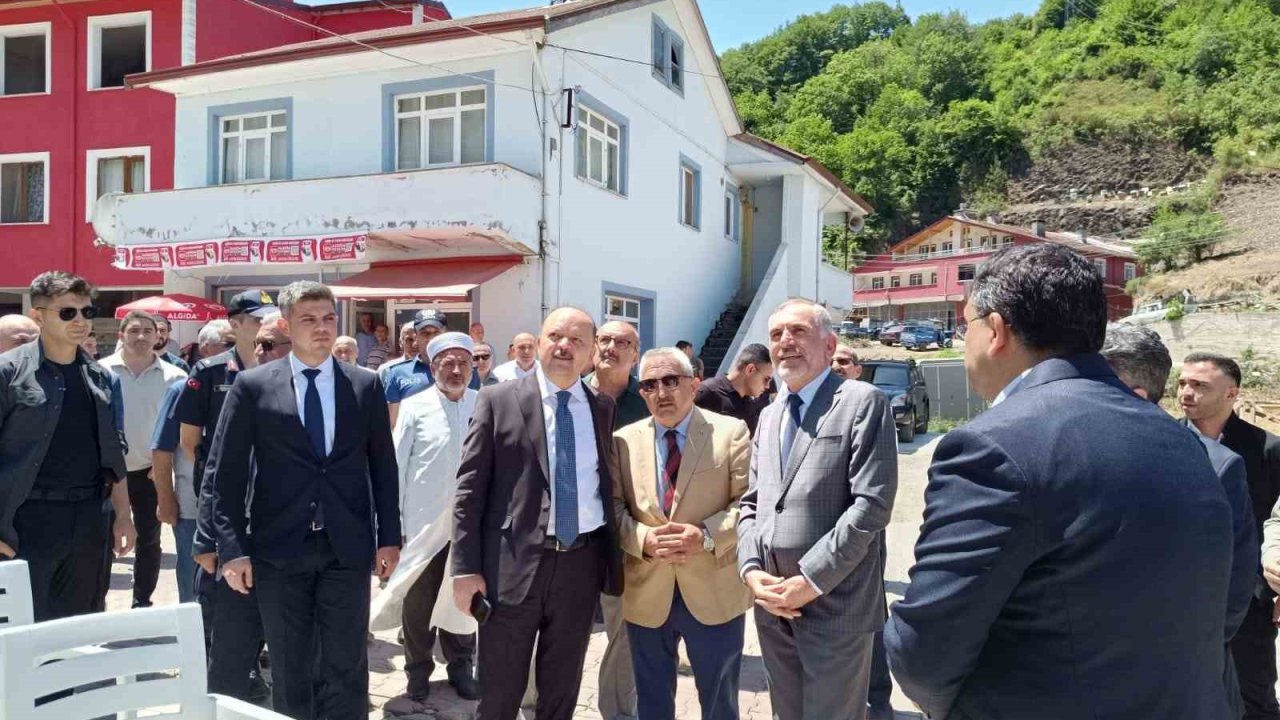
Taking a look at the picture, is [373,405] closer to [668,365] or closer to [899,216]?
[668,365]

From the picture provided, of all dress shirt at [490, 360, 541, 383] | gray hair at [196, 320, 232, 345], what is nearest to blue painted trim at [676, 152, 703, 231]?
dress shirt at [490, 360, 541, 383]

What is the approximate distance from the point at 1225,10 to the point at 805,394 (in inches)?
3803

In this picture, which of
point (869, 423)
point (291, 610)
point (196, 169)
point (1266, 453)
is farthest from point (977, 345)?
point (196, 169)

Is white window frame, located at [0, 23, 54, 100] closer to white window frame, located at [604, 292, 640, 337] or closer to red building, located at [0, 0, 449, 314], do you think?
red building, located at [0, 0, 449, 314]

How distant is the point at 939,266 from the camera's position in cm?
6028

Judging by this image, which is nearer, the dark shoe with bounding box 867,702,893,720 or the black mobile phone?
the black mobile phone

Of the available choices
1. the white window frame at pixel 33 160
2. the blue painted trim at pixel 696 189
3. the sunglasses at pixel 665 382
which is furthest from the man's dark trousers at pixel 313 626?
the white window frame at pixel 33 160

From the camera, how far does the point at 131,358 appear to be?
18.7 ft

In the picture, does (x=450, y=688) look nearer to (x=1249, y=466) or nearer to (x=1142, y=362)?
(x=1142, y=362)

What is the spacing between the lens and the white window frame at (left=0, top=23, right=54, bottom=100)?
18.6 metres

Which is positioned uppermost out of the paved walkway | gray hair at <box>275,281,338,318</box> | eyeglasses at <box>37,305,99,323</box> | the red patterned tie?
gray hair at <box>275,281,338,318</box>

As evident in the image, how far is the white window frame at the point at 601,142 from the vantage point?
13.7 metres

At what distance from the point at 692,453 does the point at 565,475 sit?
551 millimetres

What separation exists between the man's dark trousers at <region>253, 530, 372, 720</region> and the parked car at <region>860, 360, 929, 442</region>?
1339 cm
